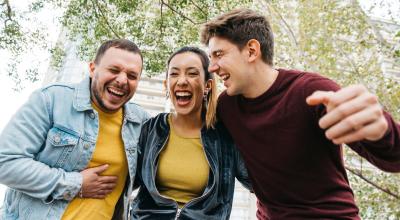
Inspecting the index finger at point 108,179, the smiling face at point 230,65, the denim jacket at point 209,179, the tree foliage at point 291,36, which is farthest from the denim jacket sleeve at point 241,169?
the tree foliage at point 291,36

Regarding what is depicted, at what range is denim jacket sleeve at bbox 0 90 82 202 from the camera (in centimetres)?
215

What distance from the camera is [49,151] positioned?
2.34 m

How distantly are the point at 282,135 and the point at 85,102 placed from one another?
1464 mm

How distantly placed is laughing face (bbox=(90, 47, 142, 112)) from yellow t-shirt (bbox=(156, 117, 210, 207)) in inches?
21.0

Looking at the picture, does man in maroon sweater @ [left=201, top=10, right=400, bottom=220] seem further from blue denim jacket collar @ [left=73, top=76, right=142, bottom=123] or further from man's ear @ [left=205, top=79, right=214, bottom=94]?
blue denim jacket collar @ [left=73, top=76, right=142, bottom=123]

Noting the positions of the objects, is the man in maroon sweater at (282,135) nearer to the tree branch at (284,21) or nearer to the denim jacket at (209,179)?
the denim jacket at (209,179)

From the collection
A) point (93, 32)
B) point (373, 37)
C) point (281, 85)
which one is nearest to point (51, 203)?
point (281, 85)

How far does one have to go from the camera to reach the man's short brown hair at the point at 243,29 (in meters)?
2.51

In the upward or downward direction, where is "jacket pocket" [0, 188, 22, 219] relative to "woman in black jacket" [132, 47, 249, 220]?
downward

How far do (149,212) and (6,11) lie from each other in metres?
5.95

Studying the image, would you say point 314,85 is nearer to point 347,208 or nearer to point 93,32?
point 347,208

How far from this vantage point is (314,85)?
1970 millimetres

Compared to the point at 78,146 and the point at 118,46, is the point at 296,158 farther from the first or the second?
the point at 118,46

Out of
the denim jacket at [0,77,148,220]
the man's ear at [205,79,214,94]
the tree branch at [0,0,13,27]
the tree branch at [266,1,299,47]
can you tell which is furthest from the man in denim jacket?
the tree branch at [266,1,299,47]
